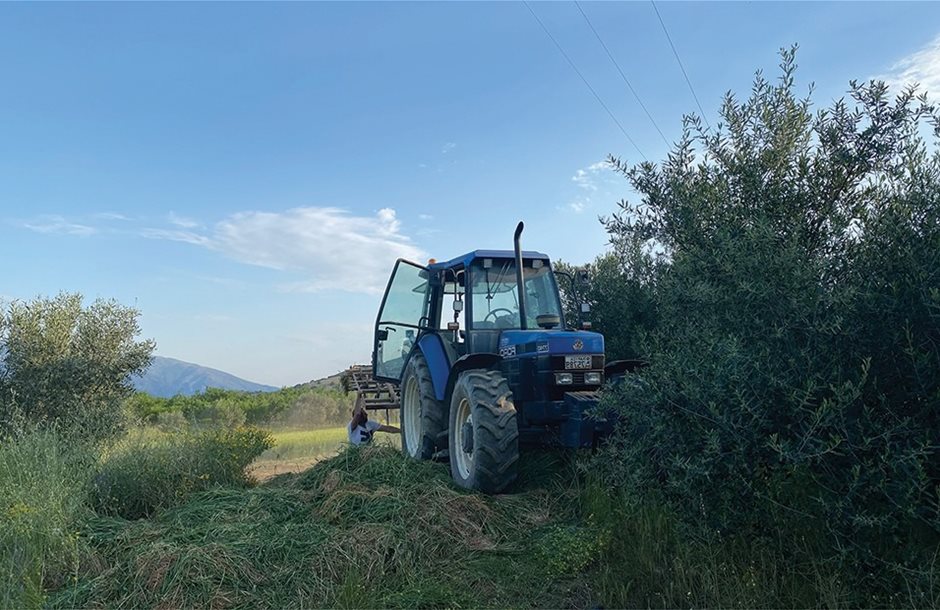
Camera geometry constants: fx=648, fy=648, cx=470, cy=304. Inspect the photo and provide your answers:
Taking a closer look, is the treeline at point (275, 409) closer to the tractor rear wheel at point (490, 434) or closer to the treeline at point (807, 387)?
the tractor rear wheel at point (490, 434)

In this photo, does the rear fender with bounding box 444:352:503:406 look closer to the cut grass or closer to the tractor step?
the cut grass

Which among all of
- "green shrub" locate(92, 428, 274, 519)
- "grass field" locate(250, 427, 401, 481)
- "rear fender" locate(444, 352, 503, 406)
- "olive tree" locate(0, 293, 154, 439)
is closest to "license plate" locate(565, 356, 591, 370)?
"rear fender" locate(444, 352, 503, 406)

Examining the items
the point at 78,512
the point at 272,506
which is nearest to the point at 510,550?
the point at 272,506

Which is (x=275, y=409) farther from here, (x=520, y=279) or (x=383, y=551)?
(x=383, y=551)

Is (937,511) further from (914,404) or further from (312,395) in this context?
(312,395)

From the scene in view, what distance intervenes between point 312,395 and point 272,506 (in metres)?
18.5

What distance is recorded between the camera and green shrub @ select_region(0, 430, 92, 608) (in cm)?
437

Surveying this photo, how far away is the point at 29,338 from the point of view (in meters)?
11.5

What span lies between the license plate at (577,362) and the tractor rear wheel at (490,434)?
1.96 feet

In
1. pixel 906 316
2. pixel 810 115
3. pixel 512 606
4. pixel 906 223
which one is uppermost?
pixel 810 115

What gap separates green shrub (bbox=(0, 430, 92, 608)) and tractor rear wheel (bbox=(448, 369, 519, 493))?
3021 mm

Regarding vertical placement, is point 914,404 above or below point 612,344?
below

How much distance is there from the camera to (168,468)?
22.3ft

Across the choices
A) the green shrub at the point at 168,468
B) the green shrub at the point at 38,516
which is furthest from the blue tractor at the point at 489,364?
the green shrub at the point at 38,516
